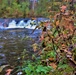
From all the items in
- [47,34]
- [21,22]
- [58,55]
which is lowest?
[21,22]

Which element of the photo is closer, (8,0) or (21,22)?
(21,22)

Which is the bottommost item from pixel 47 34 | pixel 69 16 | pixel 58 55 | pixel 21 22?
pixel 21 22

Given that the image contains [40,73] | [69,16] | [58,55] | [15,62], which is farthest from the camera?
[15,62]

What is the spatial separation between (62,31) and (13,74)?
2.05 m

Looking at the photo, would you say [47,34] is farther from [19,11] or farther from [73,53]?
[19,11]

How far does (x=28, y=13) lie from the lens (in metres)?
22.2

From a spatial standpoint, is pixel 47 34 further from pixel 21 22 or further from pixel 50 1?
pixel 50 1

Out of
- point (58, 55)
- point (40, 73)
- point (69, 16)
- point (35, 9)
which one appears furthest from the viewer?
point (35, 9)

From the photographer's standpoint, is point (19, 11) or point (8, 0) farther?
point (8, 0)

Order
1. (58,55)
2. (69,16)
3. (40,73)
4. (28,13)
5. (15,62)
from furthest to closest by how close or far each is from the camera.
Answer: (28,13)
(15,62)
(40,73)
(58,55)
(69,16)

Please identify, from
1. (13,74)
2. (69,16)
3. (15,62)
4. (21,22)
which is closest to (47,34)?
(69,16)

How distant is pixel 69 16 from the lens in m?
3.31

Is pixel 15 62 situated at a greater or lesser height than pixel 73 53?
lesser

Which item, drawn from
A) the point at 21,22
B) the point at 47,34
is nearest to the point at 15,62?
the point at 47,34
